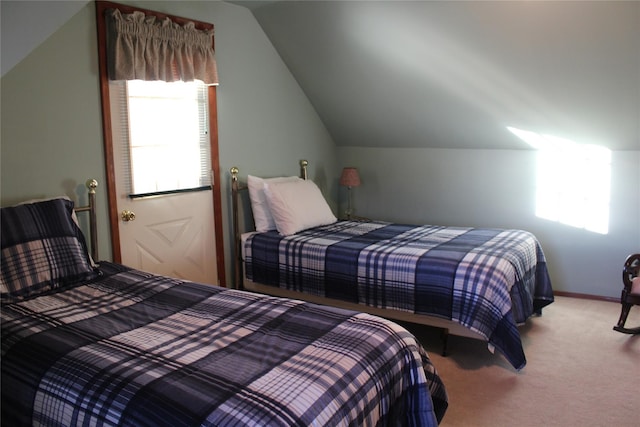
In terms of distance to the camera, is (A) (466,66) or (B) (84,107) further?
(A) (466,66)

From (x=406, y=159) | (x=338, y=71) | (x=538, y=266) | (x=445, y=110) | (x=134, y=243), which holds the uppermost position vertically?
(x=338, y=71)

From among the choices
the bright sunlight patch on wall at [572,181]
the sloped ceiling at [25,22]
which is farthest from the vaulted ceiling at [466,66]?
the sloped ceiling at [25,22]

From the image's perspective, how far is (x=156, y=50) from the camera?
3332 mm

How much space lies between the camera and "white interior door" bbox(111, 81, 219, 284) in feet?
10.8

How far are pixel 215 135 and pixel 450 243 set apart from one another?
179cm

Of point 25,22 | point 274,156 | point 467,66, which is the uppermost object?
point 467,66

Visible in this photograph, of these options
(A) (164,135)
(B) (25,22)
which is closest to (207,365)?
(B) (25,22)

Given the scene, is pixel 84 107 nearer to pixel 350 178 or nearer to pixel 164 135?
pixel 164 135

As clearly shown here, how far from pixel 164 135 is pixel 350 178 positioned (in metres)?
1.85

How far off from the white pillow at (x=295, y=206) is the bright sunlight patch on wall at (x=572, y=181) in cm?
159

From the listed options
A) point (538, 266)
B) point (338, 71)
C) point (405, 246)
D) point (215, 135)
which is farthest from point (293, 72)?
point (538, 266)

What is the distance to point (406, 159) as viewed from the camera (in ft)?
15.9

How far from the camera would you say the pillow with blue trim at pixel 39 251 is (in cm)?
241

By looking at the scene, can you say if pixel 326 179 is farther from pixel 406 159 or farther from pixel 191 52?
pixel 191 52
